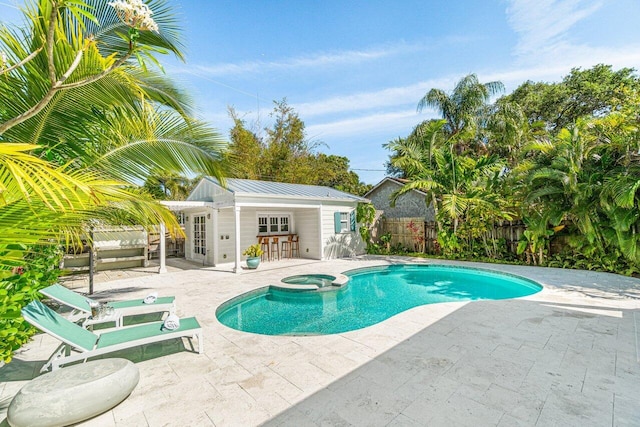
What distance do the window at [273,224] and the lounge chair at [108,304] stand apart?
7.97 meters

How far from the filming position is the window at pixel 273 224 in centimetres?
1335

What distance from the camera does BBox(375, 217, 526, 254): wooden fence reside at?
1062 cm

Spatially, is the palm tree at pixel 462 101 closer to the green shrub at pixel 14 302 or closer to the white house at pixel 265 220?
the white house at pixel 265 220

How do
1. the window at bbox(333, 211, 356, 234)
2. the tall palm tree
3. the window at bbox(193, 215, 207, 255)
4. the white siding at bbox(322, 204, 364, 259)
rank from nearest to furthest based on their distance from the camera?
the tall palm tree → the window at bbox(193, 215, 207, 255) → the white siding at bbox(322, 204, 364, 259) → the window at bbox(333, 211, 356, 234)

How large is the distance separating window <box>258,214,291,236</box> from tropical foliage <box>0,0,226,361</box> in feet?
28.1

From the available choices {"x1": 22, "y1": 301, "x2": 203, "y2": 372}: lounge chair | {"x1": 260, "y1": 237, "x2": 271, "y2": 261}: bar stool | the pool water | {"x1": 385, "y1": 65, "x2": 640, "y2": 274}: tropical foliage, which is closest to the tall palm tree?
{"x1": 22, "y1": 301, "x2": 203, "y2": 372}: lounge chair

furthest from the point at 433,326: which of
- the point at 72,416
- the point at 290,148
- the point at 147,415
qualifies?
the point at 290,148

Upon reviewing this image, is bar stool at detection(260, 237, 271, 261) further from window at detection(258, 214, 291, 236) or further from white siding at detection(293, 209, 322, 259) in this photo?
white siding at detection(293, 209, 322, 259)

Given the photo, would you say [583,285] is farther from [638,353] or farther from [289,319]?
[289,319]

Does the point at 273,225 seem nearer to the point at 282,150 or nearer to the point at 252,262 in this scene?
the point at 252,262

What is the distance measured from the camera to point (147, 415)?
2674mm

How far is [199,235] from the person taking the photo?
1325cm

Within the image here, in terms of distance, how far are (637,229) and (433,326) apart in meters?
6.91

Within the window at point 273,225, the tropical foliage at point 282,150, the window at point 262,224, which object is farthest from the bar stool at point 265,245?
the tropical foliage at point 282,150
